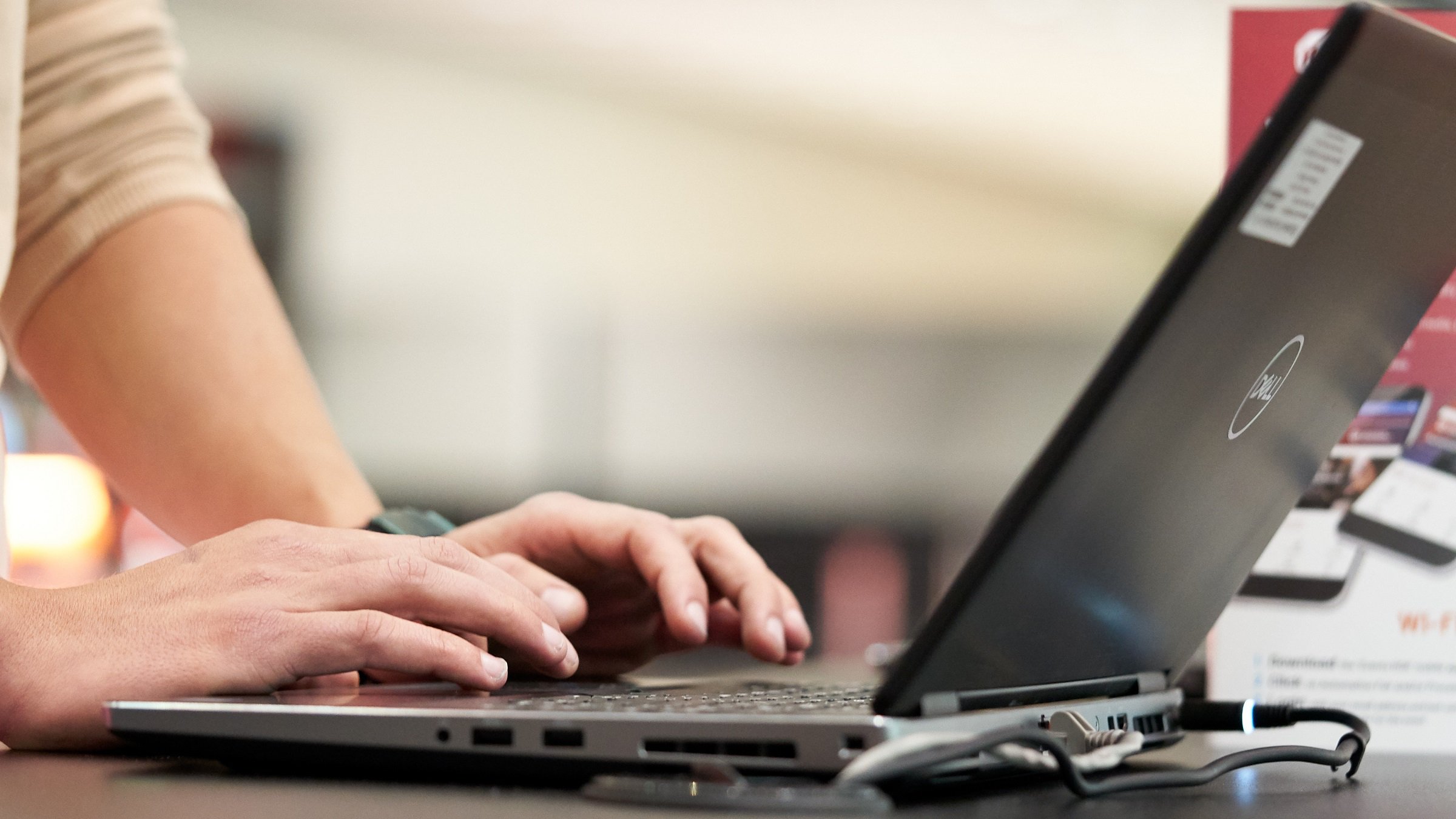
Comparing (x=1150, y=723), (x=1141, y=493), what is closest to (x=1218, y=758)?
(x=1150, y=723)

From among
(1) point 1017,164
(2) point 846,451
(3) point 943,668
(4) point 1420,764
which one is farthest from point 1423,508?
(1) point 1017,164

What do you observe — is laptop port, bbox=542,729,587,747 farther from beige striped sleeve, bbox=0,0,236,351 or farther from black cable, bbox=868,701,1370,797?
beige striped sleeve, bbox=0,0,236,351

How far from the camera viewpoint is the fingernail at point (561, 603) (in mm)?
717

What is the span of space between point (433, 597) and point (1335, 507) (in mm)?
579

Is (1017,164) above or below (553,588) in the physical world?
above

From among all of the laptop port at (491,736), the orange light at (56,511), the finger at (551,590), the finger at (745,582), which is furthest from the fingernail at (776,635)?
the orange light at (56,511)

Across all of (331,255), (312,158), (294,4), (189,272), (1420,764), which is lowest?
(1420,764)

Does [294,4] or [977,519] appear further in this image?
[977,519]

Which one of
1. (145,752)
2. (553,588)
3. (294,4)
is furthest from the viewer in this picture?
(294,4)

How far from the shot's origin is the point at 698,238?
5887 mm

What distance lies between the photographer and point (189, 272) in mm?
929

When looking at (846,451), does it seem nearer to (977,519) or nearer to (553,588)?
(977,519)

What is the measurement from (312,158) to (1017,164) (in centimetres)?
338

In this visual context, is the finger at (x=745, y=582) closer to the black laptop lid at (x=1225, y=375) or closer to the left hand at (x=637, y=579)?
the left hand at (x=637, y=579)
